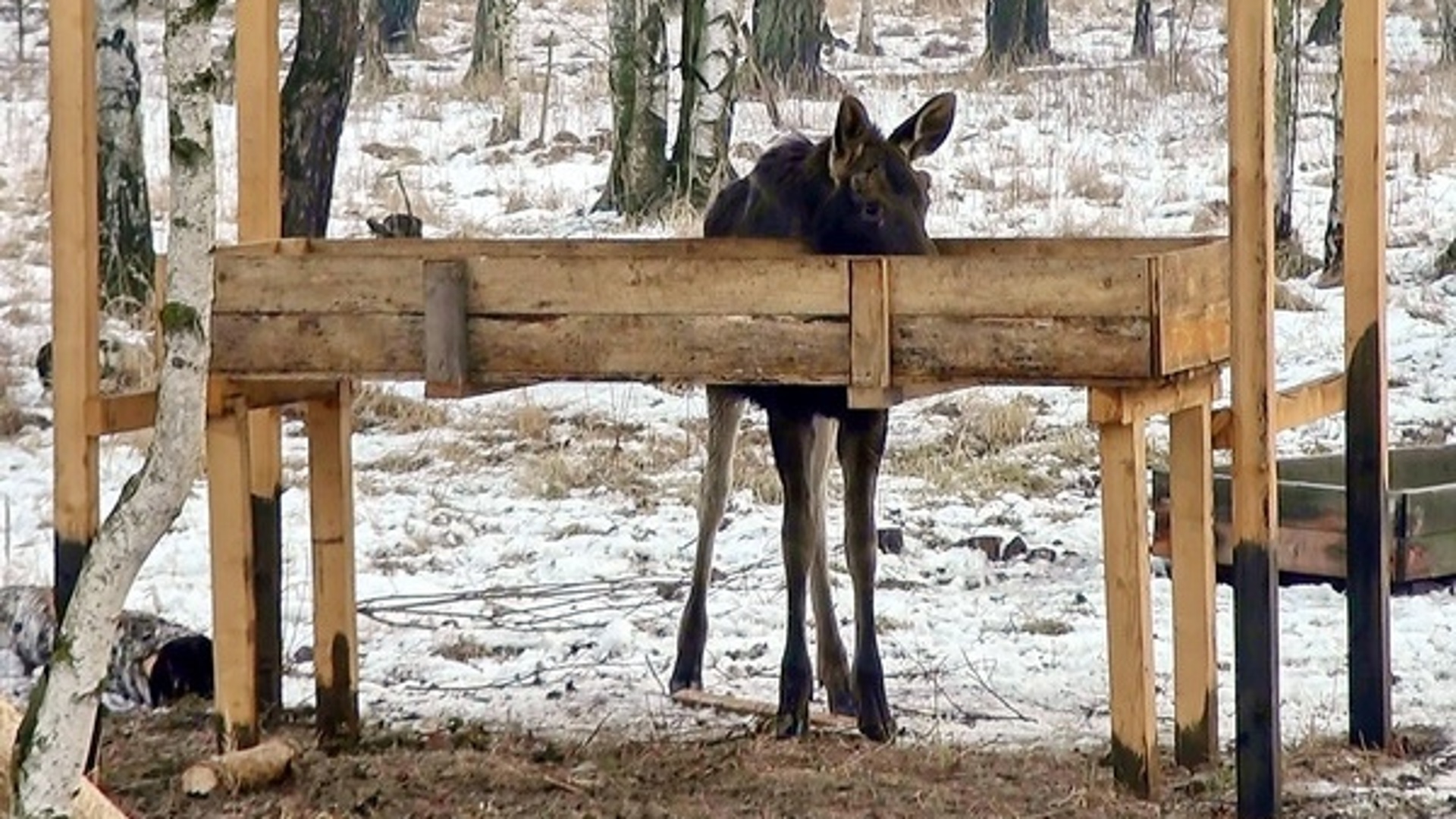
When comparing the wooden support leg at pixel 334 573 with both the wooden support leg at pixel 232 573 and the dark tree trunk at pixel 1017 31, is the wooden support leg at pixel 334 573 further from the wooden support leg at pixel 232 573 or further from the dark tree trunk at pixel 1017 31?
the dark tree trunk at pixel 1017 31

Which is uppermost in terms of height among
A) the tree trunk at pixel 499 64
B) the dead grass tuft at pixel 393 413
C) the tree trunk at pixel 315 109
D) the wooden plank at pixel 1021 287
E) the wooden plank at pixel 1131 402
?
the tree trunk at pixel 499 64

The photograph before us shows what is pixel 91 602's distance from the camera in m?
4.38

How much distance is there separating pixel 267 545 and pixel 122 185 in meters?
6.62

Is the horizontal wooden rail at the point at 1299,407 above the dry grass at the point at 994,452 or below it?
above

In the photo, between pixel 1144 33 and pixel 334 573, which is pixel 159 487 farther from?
pixel 1144 33

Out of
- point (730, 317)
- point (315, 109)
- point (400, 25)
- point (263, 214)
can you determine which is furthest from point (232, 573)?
point (400, 25)

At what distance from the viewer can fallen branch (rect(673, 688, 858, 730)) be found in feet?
25.1

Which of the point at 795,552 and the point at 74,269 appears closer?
the point at 74,269

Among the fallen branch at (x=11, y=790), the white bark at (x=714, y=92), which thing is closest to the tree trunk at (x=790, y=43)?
→ the white bark at (x=714, y=92)

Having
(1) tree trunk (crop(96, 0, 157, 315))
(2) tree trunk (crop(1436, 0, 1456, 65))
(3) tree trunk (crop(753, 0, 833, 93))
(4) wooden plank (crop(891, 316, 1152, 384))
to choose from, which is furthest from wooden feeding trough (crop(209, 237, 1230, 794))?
(2) tree trunk (crop(1436, 0, 1456, 65))

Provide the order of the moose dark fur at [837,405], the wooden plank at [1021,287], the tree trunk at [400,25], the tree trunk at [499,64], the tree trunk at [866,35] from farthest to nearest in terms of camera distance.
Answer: the tree trunk at [400,25] < the tree trunk at [866,35] < the tree trunk at [499,64] < the moose dark fur at [837,405] < the wooden plank at [1021,287]

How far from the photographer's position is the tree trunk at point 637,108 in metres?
17.1

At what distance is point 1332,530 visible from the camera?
9.07 metres

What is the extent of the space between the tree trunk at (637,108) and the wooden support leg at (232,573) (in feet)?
33.4
